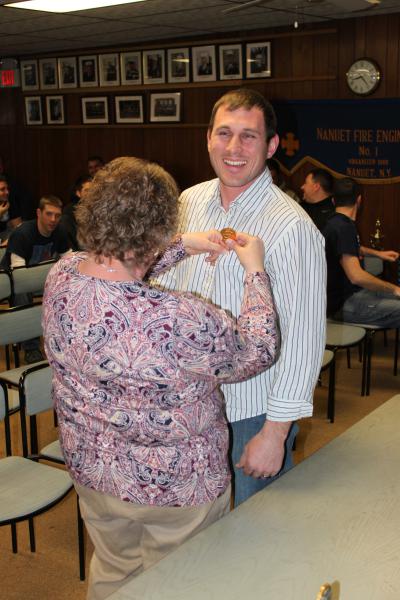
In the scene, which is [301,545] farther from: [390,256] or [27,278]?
[390,256]

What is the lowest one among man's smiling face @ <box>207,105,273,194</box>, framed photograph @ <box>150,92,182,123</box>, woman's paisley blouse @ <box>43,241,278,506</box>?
woman's paisley blouse @ <box>43,241,278,506</box>

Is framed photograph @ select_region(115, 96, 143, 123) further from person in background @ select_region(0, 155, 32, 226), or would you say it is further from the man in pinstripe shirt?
the man in pinstripe shirt

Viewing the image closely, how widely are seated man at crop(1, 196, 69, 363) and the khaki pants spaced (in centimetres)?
385

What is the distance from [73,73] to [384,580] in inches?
326

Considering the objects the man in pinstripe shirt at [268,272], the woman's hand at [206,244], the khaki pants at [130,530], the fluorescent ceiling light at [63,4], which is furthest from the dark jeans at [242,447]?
the fluorescent ceiling light at [63,4]

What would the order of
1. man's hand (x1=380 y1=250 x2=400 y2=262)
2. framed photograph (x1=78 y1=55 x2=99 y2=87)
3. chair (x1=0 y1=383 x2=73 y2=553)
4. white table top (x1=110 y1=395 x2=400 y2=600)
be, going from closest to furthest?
white table top (x1=110 y1=395 x2=400 y2=600) < chair (x1=0 y1=383 x2=73 y2=553) < man's hand (x1=380 y1=250 x2=400 y2=262) < framed photograph (x1=78 y1=55 x2=99 y2=87)

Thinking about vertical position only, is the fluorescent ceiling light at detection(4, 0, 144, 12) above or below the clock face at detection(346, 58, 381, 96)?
above

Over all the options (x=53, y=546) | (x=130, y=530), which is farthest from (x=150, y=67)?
(x=130, y=530)

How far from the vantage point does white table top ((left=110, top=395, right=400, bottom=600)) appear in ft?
4.36

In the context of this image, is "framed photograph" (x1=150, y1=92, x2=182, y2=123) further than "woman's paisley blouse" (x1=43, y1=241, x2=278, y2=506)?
Yes

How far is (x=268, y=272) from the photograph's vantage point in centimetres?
183

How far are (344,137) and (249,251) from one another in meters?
5.41

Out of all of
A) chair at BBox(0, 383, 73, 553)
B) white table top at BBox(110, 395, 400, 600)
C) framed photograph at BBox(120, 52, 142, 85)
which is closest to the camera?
white table top at BBox(110, 395, 400, 600)

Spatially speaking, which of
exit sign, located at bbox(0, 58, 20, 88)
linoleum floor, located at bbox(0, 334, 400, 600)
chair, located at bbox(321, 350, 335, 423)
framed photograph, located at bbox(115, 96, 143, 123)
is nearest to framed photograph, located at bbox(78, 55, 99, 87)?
framed photograph, located at bbox(115, 96, 143, 123)
